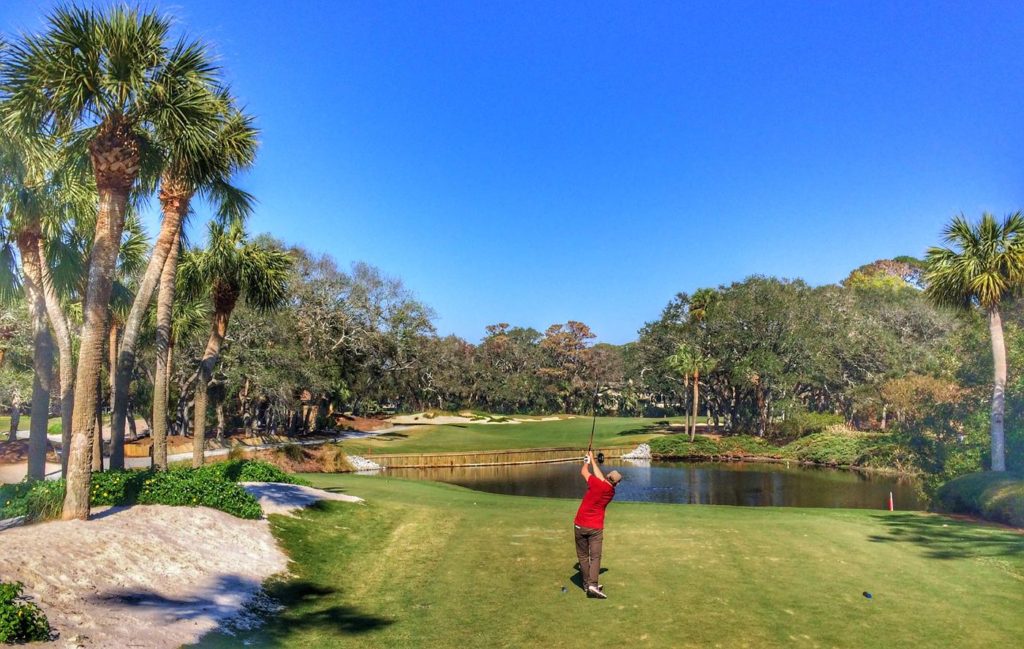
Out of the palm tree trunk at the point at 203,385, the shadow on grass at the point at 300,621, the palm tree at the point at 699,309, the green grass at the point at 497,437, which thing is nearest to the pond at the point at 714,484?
the green grass at the point at 497,437

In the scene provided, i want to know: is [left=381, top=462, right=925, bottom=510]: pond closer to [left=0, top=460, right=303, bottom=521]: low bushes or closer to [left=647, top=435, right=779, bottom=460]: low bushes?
[left=647, top=435, right=779, bottom=460]: low bushes

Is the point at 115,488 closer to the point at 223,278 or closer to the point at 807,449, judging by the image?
the point at 223,278

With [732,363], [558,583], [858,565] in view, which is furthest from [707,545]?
[732,363]

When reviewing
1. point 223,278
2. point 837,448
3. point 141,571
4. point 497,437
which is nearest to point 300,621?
point 141,571

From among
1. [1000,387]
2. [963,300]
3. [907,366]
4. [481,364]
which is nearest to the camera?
[1000,387]

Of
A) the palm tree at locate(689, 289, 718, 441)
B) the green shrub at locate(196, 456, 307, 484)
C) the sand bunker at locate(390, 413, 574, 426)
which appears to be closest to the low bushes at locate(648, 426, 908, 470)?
the palm tree at locate(689, 289, 718, 441)

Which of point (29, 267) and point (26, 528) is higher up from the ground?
point (29, 267)

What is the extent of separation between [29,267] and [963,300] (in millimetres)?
27103

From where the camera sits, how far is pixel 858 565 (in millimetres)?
11688

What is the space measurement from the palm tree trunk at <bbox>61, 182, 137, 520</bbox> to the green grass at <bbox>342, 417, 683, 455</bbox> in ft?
103

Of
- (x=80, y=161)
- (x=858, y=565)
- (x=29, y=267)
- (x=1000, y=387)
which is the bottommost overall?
(x=858, y=565)

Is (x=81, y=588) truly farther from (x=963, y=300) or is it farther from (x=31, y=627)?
(x=963, y=300)

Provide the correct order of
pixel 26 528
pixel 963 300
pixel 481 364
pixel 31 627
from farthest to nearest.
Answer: pixel 481 364
pixel 963 300
pixel 26 528
pixel 31 627

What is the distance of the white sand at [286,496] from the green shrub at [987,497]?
16179 mm
